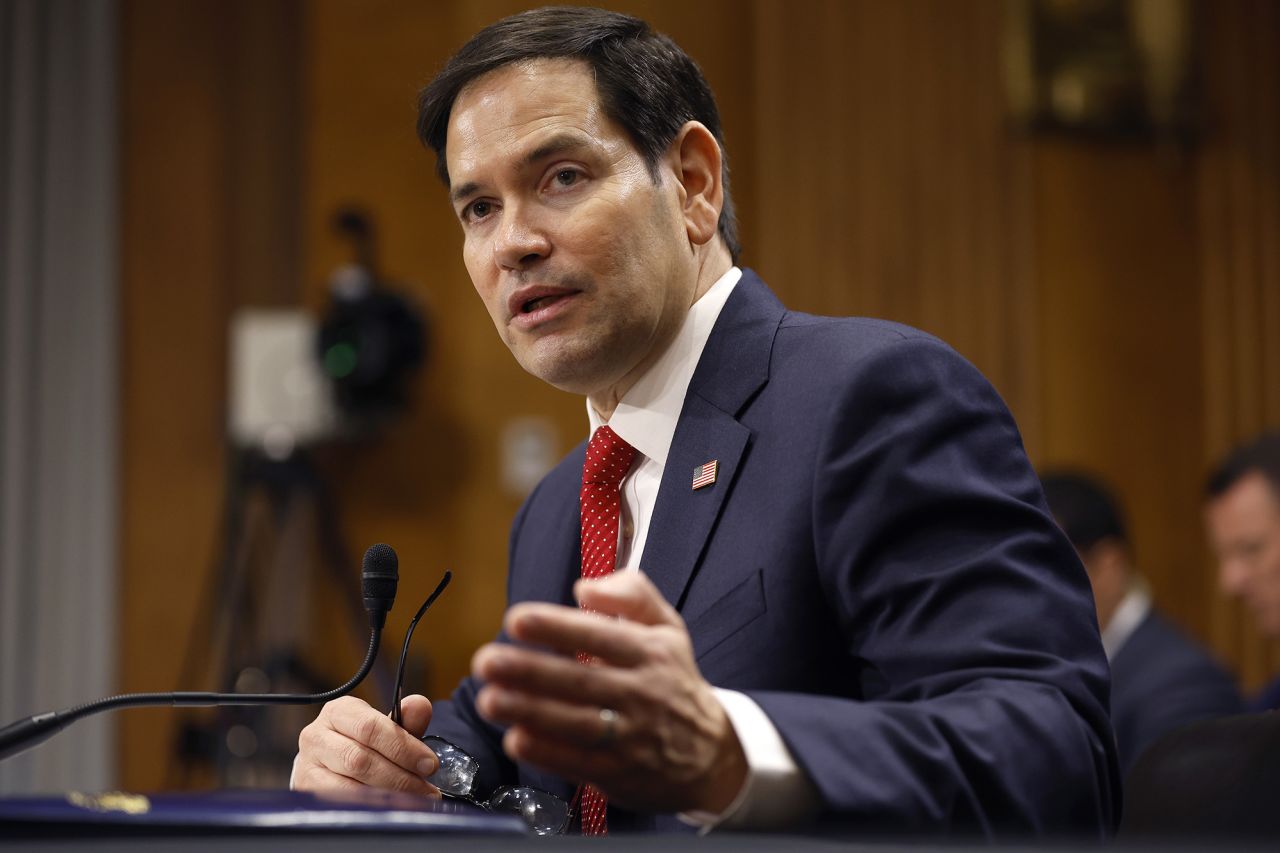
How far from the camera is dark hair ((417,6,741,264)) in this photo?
168cm

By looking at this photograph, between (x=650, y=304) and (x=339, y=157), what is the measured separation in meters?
3.57

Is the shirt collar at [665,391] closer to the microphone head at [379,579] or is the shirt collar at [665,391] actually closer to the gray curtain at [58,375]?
the microphone head at [379,579]

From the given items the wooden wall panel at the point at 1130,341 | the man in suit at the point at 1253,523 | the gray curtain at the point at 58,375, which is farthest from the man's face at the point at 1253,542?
the gray curtain at the point at 58,375

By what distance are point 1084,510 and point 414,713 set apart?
10.0 feet

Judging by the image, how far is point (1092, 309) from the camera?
211 inches

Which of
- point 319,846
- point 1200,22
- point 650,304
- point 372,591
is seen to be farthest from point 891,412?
point 1200,22

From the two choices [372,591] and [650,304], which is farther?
[650,304]

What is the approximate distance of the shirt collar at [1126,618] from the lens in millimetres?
3967

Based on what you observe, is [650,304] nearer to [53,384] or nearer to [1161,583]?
[53,384]

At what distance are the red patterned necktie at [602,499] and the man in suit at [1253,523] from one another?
2.82 m

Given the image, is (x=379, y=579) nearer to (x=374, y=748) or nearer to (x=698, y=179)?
(x=374, y=748)

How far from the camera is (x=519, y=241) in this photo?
5.35 ft

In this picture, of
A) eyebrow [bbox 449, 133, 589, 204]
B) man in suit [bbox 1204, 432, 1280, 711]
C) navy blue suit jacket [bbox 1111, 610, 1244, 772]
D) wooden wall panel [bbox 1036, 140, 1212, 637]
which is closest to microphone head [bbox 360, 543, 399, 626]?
eyebrow [bbox 449, 133, 589, 204]

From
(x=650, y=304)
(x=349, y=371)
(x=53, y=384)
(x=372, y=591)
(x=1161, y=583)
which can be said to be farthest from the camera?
(x=1161, y=583)
